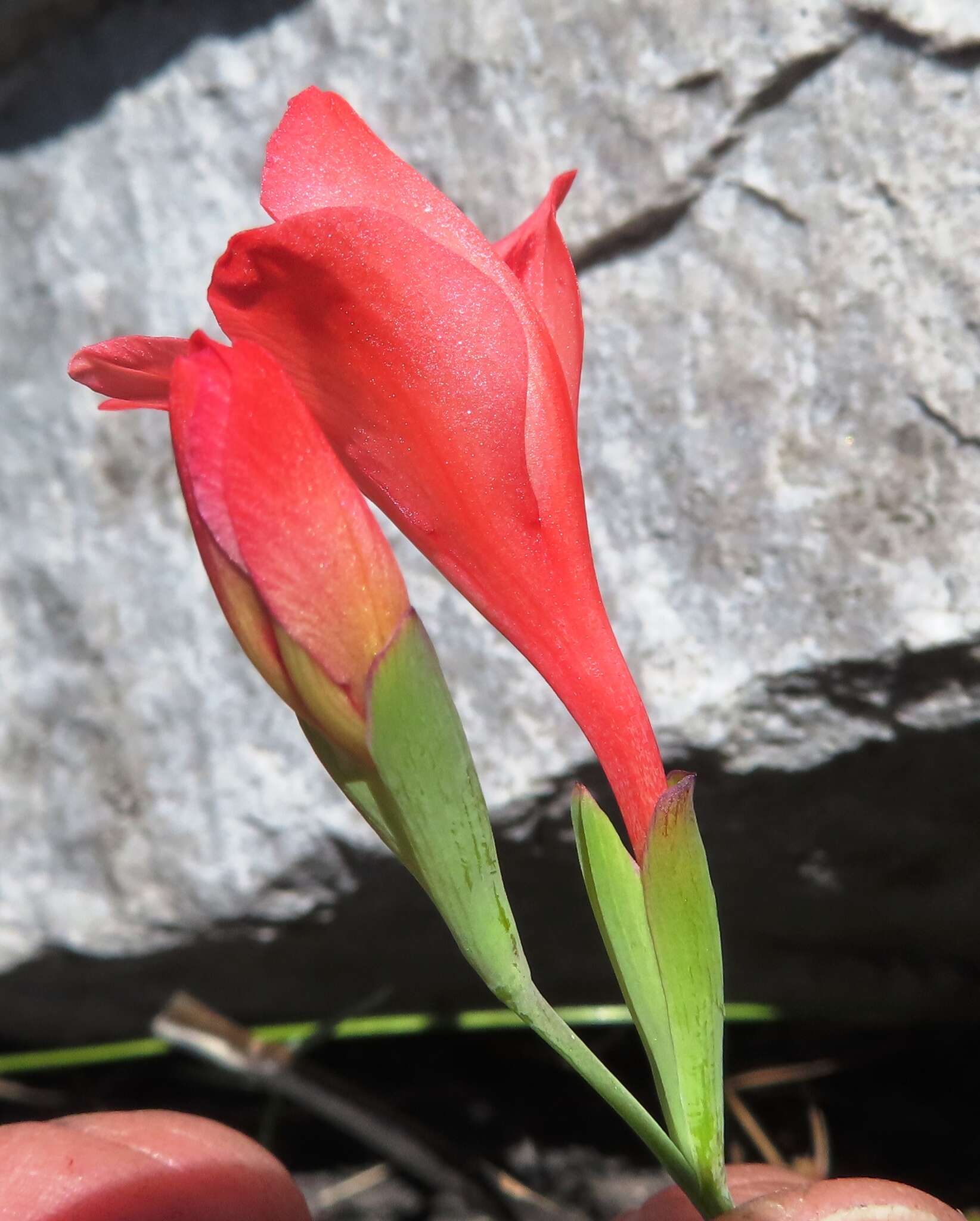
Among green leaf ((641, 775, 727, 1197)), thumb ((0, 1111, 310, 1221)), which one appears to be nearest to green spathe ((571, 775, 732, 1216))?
green leaf ((641, 775, 727, 1197))

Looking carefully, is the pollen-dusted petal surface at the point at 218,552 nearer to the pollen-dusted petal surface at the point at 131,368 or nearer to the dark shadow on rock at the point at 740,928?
the pollen-dusted petal surface at the point at 131,368

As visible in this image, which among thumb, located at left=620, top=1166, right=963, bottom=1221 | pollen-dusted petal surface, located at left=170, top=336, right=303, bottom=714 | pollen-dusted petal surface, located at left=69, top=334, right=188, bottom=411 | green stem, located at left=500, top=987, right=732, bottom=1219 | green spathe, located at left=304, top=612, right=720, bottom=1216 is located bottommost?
thumb, located at left=620, top=1166, right=963, bottom=1221

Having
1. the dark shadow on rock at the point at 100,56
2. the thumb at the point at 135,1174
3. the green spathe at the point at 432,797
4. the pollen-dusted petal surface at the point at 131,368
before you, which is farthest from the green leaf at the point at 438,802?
the dark shadow on rock at the point at 100,56

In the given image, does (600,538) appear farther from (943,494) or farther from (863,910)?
(863,910)

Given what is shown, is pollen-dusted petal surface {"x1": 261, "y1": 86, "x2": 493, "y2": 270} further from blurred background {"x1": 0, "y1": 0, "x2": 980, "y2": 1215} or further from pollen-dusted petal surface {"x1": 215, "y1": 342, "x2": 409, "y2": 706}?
blurred background {"x1": 0, "y1": 0, "x2": 980, "y2": 1215}

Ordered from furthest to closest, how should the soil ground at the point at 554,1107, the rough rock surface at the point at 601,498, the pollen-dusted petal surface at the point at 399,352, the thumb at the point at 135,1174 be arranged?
the soil ground at the point at 554,1107 → the rough rock surface at the point at 601,498 → the thumb at the point at 135,1174 → the pollen-dusted petal surface at the point at 399,352
